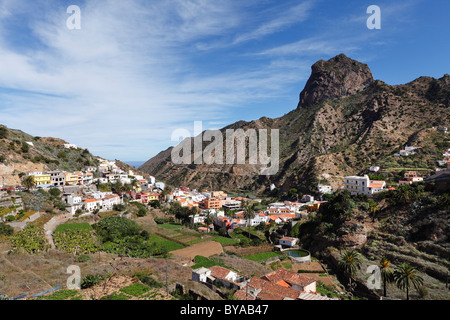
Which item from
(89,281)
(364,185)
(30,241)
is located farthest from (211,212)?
(89,281)

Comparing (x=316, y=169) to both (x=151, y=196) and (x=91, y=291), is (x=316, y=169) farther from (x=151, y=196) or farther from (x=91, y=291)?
(x=91, y=291)

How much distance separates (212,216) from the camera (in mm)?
56125

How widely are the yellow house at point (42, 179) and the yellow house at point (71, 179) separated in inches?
182

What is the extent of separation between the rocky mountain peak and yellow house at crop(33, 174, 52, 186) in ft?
428

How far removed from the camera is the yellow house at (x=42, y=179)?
148 ft

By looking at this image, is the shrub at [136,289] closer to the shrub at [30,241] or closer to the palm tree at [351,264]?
the shrub at [30,241]

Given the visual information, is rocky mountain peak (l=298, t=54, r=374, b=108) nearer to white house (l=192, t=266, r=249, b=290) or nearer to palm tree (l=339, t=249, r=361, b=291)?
palm tree (l=339, t=249, r=361, b=291)

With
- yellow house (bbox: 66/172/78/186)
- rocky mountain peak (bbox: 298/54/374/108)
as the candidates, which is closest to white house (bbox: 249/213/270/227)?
yellow house (bbox: 66/172/78/186)

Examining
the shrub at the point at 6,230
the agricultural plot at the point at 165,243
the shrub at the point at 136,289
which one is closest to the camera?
the shrub at the point at 136,289

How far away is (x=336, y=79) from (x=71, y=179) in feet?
432

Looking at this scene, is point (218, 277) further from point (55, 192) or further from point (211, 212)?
point (211, 212)

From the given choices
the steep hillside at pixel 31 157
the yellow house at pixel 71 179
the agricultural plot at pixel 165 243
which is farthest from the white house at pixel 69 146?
the agricultural plot at pixel 165 243

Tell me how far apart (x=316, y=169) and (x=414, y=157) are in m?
24.5
